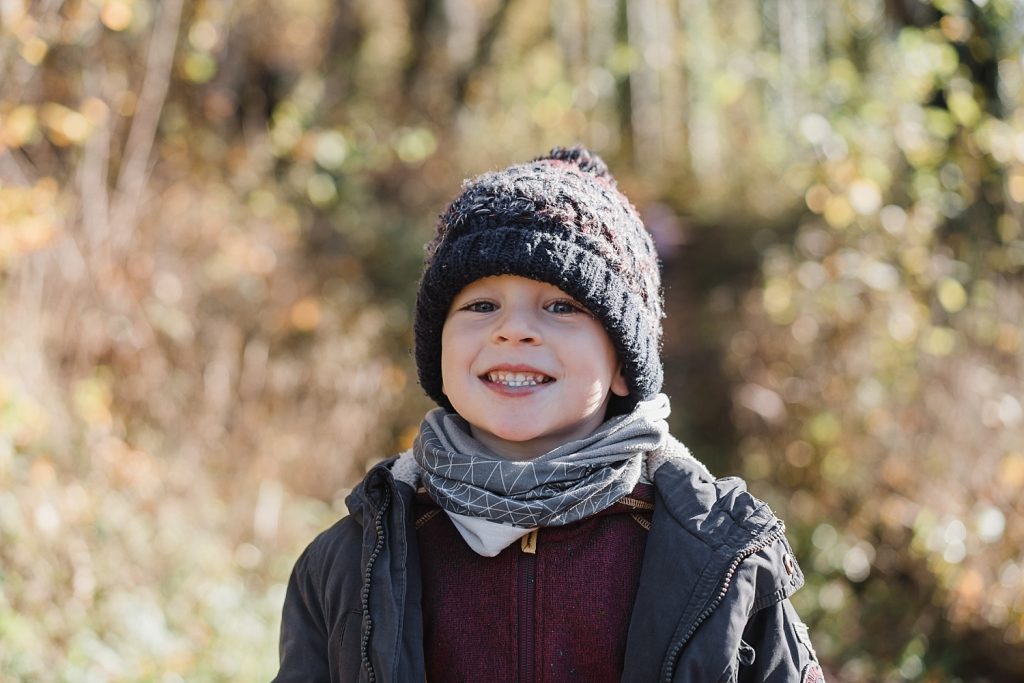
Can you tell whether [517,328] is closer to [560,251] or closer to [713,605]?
[560,251]

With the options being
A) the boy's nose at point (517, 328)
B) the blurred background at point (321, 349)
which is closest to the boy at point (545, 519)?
the boy's nose at point (517, 328)

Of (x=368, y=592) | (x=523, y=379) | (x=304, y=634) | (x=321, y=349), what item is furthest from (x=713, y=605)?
(x=321, y=349)

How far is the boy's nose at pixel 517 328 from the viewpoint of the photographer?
7.27 feet

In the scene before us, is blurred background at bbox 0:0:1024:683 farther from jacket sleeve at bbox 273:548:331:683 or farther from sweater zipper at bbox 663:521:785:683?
sweater zipper at bbox 663:521:785:683

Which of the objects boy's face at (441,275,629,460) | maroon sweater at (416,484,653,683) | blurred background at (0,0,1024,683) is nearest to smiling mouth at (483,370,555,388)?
boy's face at (441,275,629,460)

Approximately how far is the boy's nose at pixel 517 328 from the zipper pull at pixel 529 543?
410mm

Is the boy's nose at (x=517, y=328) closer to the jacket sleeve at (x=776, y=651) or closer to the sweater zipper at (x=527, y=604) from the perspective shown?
the sweater zipper at (x=527, y=604)

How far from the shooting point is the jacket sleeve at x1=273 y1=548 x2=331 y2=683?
2.30 meters

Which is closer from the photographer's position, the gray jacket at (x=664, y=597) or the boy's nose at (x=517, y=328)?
the gray jacket at (x=664, y=597)

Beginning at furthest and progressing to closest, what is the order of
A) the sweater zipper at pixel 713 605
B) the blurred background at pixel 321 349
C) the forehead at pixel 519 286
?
the blurred background at pixel 321 349 → the forehead at pixel 519 286 → the sweater zipper at pixel 713 605

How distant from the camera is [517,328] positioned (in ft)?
7.27

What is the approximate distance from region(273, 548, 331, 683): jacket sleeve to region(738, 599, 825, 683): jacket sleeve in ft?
3.03

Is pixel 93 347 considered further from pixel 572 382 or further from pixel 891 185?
pixel 891 185

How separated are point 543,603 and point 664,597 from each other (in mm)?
266
